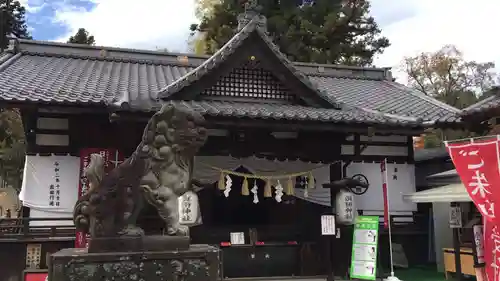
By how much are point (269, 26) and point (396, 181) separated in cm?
1404

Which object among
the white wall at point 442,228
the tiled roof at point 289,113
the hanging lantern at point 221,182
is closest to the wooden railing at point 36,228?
the hanging lantern at point 221,182

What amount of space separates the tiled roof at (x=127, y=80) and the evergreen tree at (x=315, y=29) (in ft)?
21.6

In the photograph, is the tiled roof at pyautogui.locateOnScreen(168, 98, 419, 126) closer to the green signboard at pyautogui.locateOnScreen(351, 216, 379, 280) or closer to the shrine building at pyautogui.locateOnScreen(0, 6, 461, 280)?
the shrine building at pyautogui.locateOnScreen(0, 6, 461, 280)

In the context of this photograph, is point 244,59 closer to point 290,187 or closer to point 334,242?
point 290,187

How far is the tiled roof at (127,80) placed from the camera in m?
9.70

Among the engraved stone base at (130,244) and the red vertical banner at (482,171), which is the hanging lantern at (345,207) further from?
the engraved stone base at (130,244)

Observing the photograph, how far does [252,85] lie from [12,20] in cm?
3237

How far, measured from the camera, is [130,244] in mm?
4988

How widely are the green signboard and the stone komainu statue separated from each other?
18.8ft

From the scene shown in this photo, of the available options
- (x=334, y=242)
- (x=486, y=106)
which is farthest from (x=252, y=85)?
(x=486, y=106)

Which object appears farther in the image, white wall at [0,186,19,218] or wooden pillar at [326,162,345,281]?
white wall at [0,186,19,218]

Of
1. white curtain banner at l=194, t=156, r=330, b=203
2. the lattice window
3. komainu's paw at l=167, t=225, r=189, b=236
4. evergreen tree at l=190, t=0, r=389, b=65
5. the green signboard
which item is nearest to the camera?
komainu's paw at l=167, t=225, r=189, b=236

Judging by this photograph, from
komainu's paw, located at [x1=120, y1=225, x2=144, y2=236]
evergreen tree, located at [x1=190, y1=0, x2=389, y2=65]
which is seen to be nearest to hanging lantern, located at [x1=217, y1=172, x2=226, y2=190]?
komainu's paw, located at [x1=120, y1=225, x2=144, y2=236]

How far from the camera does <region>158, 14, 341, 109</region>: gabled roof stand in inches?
405
